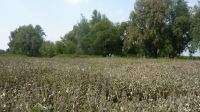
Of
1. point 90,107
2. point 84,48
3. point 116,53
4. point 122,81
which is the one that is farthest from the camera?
point 84,48

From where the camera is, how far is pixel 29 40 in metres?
123

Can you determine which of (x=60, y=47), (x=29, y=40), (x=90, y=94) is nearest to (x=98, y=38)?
(x=60, y=47)

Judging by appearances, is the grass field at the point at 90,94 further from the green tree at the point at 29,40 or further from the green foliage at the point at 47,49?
the green tree at the point at 29,40

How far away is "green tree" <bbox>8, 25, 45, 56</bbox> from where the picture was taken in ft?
400

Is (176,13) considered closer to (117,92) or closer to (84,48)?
(84,48)

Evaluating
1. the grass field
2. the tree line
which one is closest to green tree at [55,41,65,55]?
the tree line

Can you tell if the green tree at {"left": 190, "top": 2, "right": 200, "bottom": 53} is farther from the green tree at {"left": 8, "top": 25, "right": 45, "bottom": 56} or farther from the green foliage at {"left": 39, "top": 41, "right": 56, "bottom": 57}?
the green tree at {"left": 8, "top": 25, "right": 45, "bottom": 56}

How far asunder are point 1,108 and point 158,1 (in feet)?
226

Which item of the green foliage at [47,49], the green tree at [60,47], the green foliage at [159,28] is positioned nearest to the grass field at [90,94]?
the green foliage at [159,28]

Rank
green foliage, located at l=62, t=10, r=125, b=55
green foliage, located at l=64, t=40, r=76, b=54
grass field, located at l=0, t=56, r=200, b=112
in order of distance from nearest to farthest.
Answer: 1. grass field, located at l=0, t=56, r=200, b=112
2. green foliage, located at l=62, t=10, r=125, b=55
3. green foliage, located at l=64, t=40, r=76, b=54

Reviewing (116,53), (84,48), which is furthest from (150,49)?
(84,48)

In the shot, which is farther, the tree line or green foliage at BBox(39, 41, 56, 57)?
green foliage at BBox(39, 41, 56, 57)

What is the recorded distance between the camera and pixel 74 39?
115500 mm

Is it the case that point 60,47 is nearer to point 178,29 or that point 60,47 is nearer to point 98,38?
point 98,38
